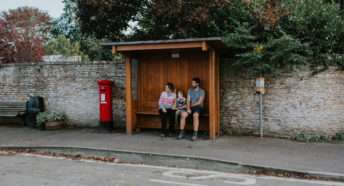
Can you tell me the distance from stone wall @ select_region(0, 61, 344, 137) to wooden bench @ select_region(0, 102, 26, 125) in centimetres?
60

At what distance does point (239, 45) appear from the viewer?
8.16 m

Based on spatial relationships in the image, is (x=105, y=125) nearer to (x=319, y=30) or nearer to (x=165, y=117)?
(x=165, y=117)

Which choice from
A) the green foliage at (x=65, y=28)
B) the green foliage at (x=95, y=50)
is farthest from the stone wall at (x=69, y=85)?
the green foliage at (x=65, y=28)

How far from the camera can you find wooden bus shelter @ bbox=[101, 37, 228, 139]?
26.3ft

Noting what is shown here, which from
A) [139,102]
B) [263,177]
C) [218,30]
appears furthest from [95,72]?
[263,177]

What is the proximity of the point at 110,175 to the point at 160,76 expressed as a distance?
14.3ft

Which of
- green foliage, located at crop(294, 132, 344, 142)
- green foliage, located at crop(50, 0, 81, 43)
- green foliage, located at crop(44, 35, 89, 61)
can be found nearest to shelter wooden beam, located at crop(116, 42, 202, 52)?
green foliage, located at crop(294, 132, 344, 142)

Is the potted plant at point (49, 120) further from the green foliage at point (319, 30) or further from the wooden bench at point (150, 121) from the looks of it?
the green foliage at point (319, 30)

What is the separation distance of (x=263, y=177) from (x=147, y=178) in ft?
6.76

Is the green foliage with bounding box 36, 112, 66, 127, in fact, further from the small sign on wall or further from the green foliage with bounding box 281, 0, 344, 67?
the green foliage with bounding box 281, 0, 344, 67

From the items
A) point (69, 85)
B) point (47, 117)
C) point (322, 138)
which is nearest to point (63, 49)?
point (69, 85)

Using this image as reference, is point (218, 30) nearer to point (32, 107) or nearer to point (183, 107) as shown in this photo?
point (183, 107)

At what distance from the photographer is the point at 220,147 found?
23.3 ft

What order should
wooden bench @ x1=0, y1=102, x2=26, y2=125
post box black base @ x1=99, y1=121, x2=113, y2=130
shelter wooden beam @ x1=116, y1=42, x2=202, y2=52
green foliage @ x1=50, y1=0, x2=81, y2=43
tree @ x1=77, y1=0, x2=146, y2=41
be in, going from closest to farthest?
shelter wooden beam @ x1=116, y1=42, x2=202, y2=52 < post box black base @ x1=99, y1=121, x2=113, y2=130 < wooden bench @ x1=0, y1=102, x2=26, y2=125 < tree @ x1=77, y1=0, x2=146, y2=41 < green foliage @ x1=50, y1=0, x2=81, y2=43
